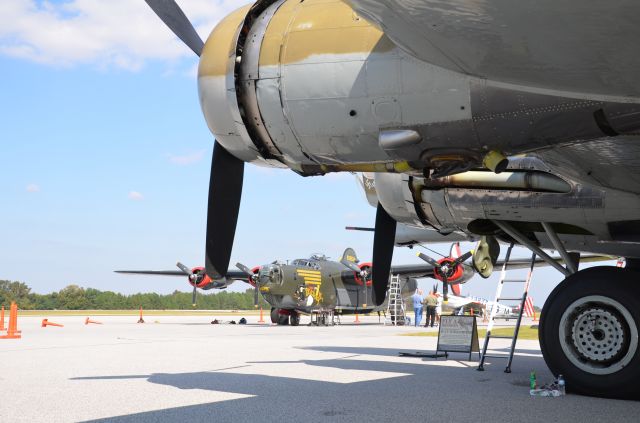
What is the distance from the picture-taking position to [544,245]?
9.57 metres

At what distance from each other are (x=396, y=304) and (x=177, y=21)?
28.2 metres

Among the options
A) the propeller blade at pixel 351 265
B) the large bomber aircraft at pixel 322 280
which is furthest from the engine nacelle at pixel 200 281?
the propeller blade at pixel 351 265

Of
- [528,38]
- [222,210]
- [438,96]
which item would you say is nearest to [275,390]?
[222,210]

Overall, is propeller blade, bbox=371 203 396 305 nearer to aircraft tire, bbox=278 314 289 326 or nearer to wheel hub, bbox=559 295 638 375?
wheel hub, bbox=559 295 638 375

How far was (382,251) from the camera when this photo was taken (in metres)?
9.25

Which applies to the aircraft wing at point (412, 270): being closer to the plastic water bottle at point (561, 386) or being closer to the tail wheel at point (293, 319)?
the tail wheel at point (293, 319)

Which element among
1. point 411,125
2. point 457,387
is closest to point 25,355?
point 457,387

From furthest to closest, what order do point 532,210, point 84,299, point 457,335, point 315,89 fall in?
point 84,299 → point 457,335 → point 532,210 → point 315,89

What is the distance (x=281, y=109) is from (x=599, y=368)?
4.55 meters

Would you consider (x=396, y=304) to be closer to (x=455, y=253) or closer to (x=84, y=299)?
(x=455, y=253)

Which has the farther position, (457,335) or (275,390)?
(457,335)

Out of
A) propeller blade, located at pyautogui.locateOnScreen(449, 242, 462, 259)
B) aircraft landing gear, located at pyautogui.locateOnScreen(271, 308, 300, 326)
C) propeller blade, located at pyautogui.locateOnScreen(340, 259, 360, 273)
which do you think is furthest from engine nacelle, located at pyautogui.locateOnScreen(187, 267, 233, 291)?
propeller blade, located at pyautogui.locateOnScreen(449, 242, 462, 259)

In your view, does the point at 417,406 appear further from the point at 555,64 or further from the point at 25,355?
the point at 25,355

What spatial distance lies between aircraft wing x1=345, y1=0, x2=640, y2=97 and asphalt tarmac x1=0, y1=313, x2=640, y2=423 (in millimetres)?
3042
